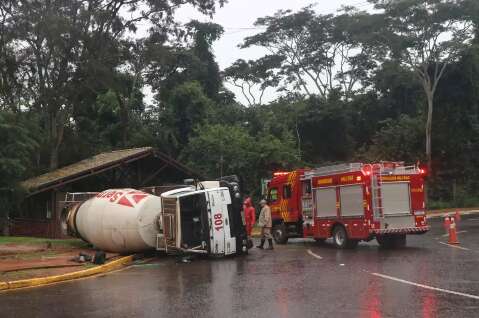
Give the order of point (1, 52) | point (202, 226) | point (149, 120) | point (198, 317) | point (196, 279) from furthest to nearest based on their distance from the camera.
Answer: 1. point (149, 120)
2. point (1, 52)
3. point (202, 226)
4. point (196, 279)
5. point (198, 317)

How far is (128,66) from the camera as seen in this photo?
42969mm

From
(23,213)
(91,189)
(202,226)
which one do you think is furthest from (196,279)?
(23,213)

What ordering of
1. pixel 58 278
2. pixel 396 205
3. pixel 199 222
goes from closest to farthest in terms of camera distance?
pixel 58 278 → pixel 199 222 → pixel 396 205

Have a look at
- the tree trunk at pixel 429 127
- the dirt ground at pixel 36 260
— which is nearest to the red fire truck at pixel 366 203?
the dirt ground at pixel 36 260

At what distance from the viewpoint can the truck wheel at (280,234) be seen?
2325 centimetres

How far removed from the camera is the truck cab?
17250 millimetres

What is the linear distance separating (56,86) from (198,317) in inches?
1193

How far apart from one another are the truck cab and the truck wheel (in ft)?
18.2

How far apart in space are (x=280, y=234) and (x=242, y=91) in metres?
43.8

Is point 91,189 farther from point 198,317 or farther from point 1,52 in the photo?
point 198,317

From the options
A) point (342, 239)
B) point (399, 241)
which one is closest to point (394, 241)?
point (399, 241)

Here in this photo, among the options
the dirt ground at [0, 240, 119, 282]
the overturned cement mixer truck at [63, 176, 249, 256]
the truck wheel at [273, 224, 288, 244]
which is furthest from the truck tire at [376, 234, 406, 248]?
the dirt ground at [0, 240, 119, 282]

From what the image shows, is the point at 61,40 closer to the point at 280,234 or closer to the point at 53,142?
the point at 53,142

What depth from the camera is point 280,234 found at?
23453 millimetres
